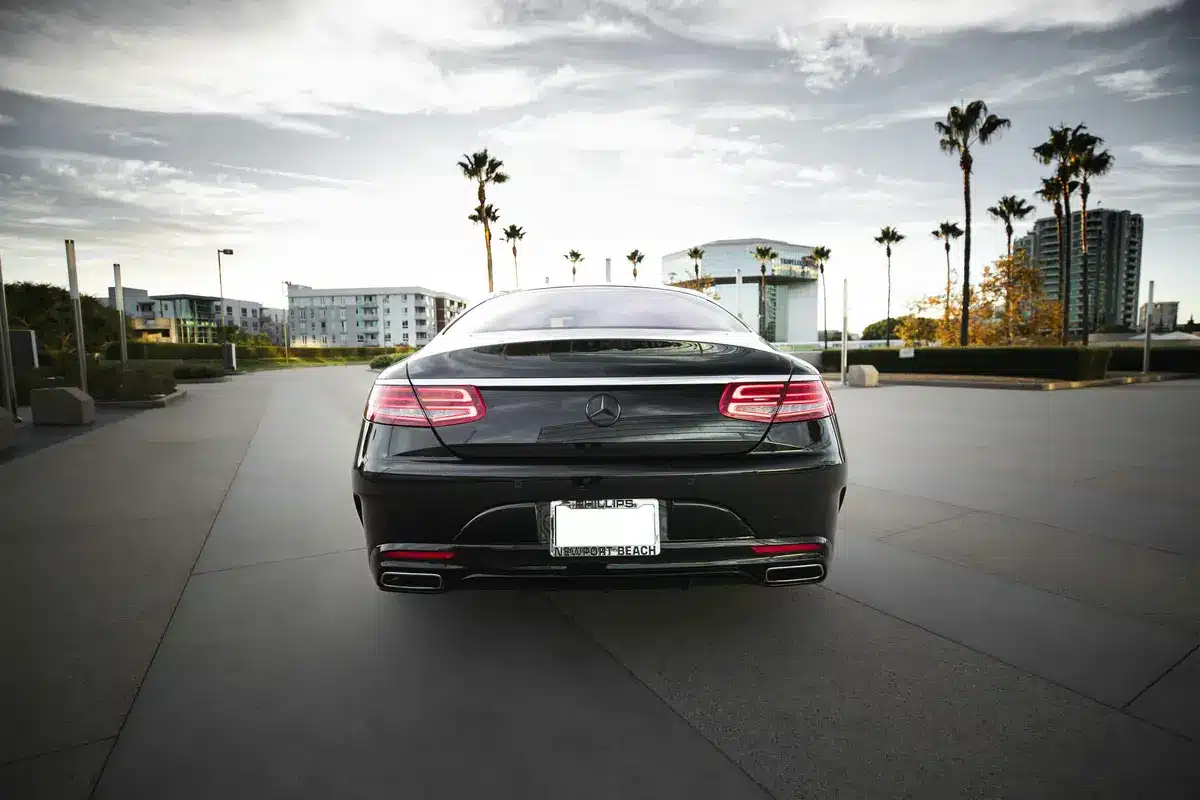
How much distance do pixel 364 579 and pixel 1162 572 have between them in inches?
174

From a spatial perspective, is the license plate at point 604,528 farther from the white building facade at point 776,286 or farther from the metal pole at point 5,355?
the white building facade at point 776,286

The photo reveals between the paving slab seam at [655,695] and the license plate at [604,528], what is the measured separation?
0.54 m

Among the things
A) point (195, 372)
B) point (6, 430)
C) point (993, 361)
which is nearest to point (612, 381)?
point (6, 430)

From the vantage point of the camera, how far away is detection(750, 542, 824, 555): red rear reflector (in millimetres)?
2344

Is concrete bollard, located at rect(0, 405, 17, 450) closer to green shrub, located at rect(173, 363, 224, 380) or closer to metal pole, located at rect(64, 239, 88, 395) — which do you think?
metal pole, located at rect(64, 239, 88, 395)

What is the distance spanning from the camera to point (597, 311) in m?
3.71

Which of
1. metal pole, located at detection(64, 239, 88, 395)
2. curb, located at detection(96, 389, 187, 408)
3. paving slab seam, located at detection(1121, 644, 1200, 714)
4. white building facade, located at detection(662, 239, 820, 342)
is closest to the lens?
paving slab seam, located at detection(1121, 644, 1200, 714)

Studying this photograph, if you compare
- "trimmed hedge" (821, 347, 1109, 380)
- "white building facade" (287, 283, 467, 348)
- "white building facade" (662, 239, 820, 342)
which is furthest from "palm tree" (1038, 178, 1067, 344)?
"white building facade" (287, 283, 467, 348)

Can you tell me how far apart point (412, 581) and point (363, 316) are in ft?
432

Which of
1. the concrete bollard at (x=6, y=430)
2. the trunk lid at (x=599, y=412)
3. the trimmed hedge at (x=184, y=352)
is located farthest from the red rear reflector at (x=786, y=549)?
the trimmed hedge at (x=184, y=352)

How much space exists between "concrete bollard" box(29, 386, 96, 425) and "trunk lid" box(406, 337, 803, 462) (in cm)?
1135

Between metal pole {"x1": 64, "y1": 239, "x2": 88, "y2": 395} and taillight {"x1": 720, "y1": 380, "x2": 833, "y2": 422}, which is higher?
metal pole {"x1": 64, "y1": 239, "x2": 88, "y2": 395}

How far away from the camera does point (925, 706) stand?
2.25 meters

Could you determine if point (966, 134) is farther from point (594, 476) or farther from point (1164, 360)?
point (594, 476)
